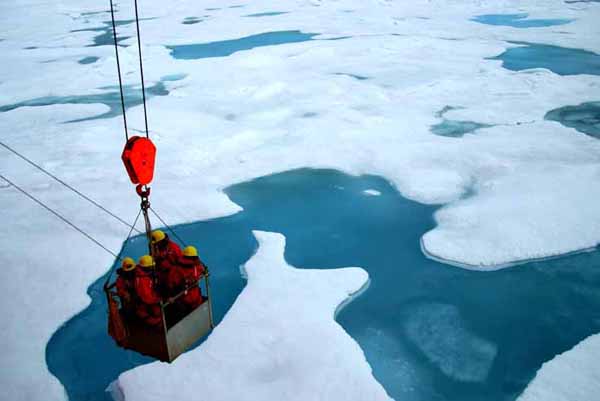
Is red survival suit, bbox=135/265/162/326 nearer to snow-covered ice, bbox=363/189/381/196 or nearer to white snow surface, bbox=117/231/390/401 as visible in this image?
white snow surface, bbox=117/231/390/401

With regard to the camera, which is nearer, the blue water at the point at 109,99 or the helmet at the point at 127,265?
the helmet at the point at 127,265

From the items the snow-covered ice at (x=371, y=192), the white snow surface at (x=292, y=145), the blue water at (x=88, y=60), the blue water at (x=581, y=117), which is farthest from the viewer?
the blue water at (x=88, y=60)

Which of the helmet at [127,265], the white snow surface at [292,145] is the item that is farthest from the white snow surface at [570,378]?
the helmet at [127,265]

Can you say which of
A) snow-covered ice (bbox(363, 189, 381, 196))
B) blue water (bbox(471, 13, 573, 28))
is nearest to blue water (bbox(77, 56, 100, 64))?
snow-covered ice (bbox(363, 189, 381, 196))

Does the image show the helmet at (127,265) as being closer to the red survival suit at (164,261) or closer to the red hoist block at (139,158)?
the red survival suit at (164,261)

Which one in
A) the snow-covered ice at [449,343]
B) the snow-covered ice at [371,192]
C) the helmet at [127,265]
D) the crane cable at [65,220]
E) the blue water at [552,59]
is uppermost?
the helmet at [127,265]

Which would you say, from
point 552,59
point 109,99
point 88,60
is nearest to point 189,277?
point 109,99

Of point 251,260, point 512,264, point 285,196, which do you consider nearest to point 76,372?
point 251,260
